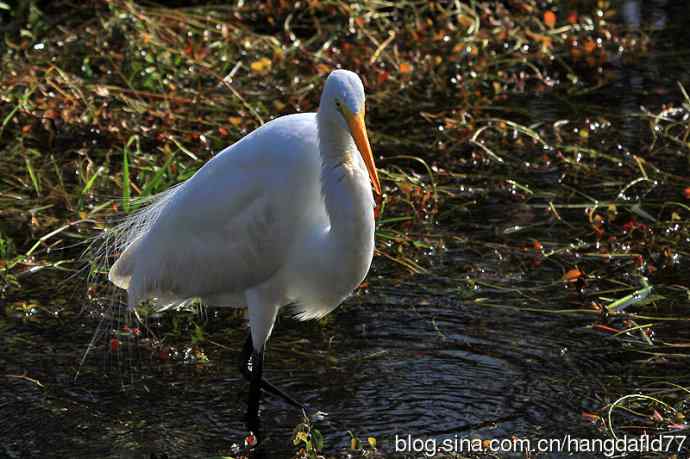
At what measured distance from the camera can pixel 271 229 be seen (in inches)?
167

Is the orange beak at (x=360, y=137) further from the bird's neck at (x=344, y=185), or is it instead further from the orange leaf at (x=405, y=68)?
the orange leaf at (x=405, y=68)

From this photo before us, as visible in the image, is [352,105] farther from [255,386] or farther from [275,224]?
[255,386]

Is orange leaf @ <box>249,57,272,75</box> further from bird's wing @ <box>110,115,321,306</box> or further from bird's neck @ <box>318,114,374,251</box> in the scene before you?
bird's neck @ <box>318,114,374,251</box>

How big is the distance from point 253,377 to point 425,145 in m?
2.86

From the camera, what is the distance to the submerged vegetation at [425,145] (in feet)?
16.8

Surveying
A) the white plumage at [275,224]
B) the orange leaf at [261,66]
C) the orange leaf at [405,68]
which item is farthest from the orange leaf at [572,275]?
the orange leaf at [261,66]

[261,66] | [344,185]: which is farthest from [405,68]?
[344,185]

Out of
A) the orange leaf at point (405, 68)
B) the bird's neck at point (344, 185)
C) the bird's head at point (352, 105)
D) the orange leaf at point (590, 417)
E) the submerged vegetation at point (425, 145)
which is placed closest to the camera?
the bird's head at point (352, 105)

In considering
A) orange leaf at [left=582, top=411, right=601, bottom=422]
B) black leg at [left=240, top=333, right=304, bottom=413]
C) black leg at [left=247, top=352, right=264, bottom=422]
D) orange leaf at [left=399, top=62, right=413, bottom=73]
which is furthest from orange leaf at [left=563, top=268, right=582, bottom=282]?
orange leaf at [left=399, top=62, right=413, bottom=73]

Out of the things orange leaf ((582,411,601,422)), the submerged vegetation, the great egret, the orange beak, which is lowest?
the submerged vegetation

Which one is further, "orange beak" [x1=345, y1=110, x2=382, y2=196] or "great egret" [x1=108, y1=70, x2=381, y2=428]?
"great egret" [x1=108, y1=70, x2=381, y2=428]

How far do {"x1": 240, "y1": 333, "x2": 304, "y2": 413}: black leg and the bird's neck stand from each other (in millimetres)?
646

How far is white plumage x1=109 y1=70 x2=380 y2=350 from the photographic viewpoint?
12.9ft

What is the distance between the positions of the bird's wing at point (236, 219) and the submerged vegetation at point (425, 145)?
45 cm
